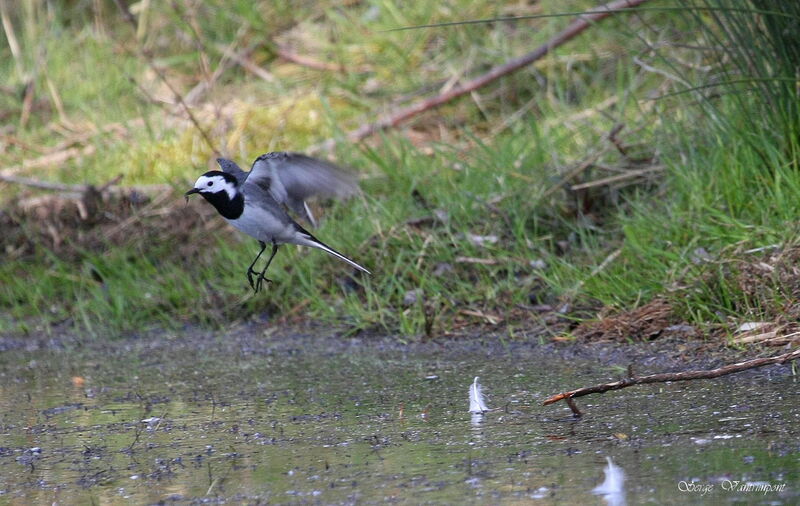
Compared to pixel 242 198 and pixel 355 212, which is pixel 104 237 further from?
pixel 242 198

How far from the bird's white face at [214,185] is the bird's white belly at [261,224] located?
0.29ft

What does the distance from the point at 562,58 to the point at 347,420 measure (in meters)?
3.80

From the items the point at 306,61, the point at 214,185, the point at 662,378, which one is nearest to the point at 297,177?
the point at 214,185

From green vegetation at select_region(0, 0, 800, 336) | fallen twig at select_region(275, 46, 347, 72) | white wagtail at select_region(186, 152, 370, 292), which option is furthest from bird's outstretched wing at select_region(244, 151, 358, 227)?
fallen twig at select_region(275, 46, 347, 72)

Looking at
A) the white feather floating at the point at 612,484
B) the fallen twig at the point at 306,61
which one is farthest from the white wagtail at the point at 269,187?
the fallen twig at the point at 306,61

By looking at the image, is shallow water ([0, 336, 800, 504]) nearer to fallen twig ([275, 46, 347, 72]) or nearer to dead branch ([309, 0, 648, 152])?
dead branch ([309, 0, 648, 152])

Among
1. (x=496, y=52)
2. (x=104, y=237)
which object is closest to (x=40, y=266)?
(x=104, y=237)

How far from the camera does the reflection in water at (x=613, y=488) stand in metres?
2.23

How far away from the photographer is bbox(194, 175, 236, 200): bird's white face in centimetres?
374

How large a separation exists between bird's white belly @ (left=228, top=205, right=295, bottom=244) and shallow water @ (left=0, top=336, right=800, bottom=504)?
0.50m

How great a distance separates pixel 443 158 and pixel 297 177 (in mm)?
2019

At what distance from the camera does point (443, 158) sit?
5.71 meters

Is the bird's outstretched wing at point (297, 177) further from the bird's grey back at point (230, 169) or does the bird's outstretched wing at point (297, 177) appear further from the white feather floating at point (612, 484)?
the white feather floating at point (612, 484)

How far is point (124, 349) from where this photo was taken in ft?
15.3
